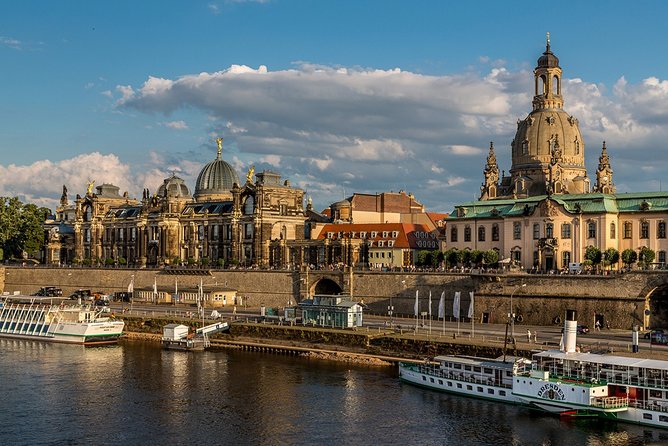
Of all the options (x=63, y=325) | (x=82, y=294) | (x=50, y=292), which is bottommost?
(x=63, y=325)

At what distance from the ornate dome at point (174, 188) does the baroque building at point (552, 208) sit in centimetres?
5304

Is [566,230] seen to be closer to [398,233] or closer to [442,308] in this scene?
[442,308]

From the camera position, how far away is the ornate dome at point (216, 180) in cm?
15962

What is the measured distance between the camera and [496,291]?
95.1m

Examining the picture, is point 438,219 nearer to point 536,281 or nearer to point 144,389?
point 536,281

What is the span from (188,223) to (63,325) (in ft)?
155

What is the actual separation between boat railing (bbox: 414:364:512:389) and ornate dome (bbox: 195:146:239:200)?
91688 mm

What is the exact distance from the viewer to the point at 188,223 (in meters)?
147

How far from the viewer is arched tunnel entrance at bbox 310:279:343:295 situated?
11819cm

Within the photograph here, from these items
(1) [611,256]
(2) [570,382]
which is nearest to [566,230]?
(1) [611,256]

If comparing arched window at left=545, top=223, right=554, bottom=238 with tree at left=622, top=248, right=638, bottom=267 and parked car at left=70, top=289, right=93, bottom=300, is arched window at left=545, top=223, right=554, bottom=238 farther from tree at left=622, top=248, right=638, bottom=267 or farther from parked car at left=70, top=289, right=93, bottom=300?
parked car at left=70, top=289, right=93, bottom=300

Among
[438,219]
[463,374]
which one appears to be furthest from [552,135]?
[463,374]

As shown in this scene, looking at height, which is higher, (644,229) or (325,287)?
(644,229)

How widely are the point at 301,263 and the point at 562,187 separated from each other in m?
39.8
